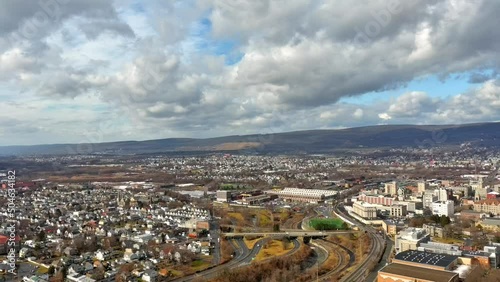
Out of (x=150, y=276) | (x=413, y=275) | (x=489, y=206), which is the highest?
(x=413, y=275)

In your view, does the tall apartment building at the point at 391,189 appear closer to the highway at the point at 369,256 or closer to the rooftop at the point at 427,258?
the highway at the point at 369,256

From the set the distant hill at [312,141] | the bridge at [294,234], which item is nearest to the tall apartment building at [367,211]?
the bridge at [294,234]

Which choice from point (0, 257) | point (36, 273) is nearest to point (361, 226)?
point (36, 273)

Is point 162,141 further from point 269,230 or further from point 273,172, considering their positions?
point 269,230

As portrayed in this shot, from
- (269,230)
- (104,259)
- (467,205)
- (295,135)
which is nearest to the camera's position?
(104,259)

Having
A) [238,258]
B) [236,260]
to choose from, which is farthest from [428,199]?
[236,260]

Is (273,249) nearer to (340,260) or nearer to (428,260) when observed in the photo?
(340,260)
